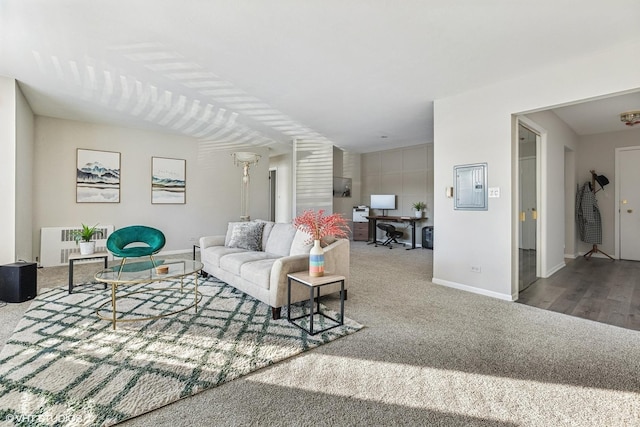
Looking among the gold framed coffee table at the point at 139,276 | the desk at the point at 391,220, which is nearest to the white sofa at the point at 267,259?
the gold framed coffee table at the point at 139,276

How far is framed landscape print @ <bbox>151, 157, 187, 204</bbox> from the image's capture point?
244 inches

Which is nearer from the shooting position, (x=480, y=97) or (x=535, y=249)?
(x=480, y=97)

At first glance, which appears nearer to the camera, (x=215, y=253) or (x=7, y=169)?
(x=7, y=169)

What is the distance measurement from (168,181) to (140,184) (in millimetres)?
519

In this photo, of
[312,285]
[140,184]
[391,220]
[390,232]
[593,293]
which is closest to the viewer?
[312,285]

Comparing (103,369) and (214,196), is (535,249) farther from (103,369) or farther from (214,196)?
(214,196)

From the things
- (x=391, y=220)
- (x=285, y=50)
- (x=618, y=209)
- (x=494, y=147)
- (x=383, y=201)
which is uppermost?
(x=285, y=50)

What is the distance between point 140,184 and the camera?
6023 millimetres

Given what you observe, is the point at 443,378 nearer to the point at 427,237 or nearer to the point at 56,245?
the point at 427,237

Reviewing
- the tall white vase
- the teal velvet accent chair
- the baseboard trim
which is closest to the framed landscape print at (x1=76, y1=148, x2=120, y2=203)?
the teal velvet accent chair

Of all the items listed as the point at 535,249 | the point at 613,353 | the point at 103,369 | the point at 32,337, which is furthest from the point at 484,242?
the point at 32,337

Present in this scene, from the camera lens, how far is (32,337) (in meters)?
2.39

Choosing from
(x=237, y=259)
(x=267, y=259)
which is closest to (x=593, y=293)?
(x=267, y=259)

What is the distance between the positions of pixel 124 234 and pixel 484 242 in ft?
15.2
